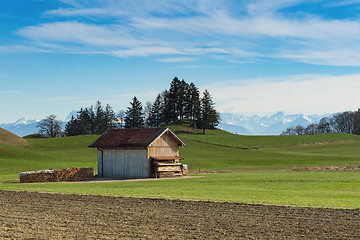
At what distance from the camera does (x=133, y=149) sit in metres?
46.8

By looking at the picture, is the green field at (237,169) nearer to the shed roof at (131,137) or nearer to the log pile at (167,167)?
the log pile at (167,167)

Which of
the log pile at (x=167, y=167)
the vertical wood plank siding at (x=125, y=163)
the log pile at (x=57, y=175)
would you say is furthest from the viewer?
the vertical wood plank siding at (x=125, y=163)

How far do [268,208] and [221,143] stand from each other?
80.3 m

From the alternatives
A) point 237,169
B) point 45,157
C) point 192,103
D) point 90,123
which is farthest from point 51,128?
point 237,169

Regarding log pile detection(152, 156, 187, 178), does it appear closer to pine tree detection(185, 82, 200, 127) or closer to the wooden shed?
the wooden shed

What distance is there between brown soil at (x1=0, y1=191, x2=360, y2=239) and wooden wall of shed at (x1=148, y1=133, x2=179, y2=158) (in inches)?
961

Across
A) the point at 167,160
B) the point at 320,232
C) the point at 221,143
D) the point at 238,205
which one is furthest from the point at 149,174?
the point at 221,143

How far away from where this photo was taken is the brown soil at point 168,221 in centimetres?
1397

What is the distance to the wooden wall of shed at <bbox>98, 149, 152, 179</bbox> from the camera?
151 ft

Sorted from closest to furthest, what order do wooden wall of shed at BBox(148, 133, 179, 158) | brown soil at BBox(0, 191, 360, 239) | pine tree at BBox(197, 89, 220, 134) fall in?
brown soil at BBox(0, 191, 360, 239), wooden wall of shed at BBox(148, 133, 179, 158), pine tree at BBox(197, 89, 220, 134)

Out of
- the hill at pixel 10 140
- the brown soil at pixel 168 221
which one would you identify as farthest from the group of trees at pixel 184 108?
the brown soil at pixel 168 221

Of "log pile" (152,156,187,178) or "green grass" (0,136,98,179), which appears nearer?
"log pile" (152,156,187,178)

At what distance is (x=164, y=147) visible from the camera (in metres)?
48.1

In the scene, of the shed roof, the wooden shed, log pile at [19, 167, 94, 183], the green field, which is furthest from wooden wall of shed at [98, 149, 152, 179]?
the green field
